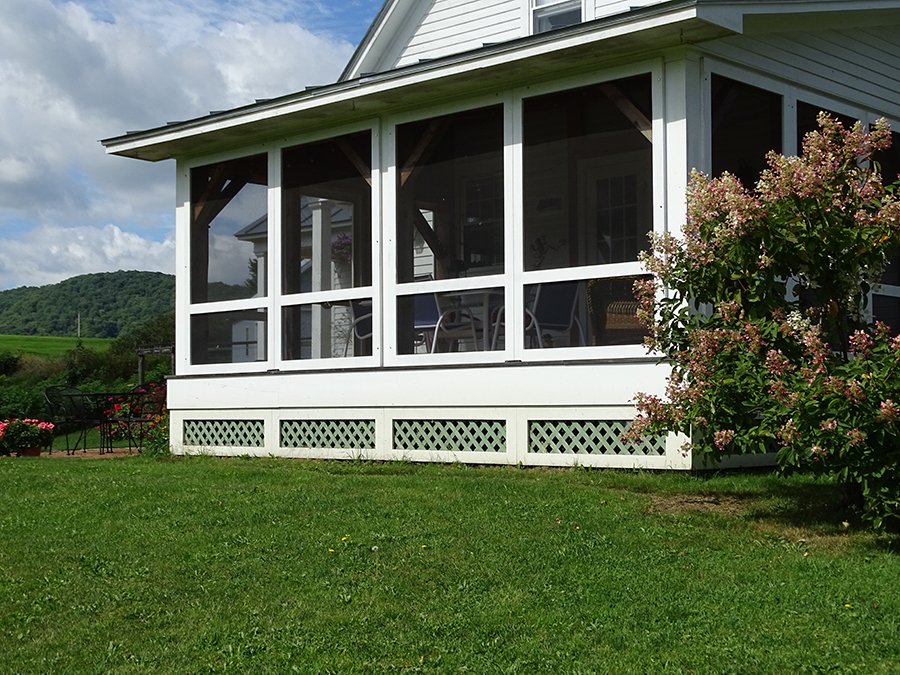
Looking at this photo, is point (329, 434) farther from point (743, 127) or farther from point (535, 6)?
point (535, 6)

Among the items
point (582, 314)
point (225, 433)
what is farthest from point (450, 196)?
point (225, 433)

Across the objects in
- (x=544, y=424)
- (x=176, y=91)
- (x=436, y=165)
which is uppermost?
(x=176, y=91)

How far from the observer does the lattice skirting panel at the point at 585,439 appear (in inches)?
314

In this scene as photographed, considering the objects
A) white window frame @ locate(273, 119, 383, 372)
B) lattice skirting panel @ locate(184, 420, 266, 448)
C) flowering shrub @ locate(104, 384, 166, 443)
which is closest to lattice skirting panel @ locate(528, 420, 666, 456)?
white window frame @ locate(273, 119, 383, 372)

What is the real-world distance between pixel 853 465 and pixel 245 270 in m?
7.13

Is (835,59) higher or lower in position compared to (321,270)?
higher

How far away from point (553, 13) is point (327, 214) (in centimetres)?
358

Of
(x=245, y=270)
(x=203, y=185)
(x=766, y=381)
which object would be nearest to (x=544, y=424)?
(x=766, y=381)

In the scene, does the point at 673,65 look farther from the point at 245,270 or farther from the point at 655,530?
the point at 245,270

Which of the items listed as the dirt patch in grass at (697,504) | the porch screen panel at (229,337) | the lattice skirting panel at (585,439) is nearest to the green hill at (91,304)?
the porch screen panel at (229,337)

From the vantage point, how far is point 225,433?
428 inches

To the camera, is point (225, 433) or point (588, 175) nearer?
point (588, 175)

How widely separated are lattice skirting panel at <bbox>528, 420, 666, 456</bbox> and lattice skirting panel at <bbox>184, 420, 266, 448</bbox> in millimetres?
3357

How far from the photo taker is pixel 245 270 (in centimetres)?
1069
